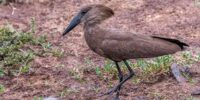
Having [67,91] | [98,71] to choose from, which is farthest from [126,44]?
[98,71]

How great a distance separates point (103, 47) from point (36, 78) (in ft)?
4.50

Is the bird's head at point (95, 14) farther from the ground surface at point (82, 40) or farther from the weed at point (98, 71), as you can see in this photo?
the weed at point (98, 71)

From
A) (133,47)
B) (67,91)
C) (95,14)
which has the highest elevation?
(95,14)

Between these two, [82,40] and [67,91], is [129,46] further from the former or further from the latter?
[82,40]

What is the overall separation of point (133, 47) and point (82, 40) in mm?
2340

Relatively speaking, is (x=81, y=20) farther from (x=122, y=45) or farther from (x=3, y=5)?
(x=3, y=5)

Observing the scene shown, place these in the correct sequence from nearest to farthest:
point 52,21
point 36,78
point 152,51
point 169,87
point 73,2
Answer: point 152,51
point 169,87
point 36,78
point 52,21
point 73,2

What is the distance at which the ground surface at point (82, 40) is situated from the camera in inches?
261

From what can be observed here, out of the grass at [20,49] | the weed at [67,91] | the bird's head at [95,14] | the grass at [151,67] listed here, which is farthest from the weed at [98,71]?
the bird's head at [95,14]

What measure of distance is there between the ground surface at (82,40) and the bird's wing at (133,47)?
0.60 metres

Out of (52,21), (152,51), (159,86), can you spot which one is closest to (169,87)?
(159,86)

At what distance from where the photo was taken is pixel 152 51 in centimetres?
602

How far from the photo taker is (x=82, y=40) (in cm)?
830

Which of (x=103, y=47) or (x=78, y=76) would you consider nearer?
(x=103, y=47)
